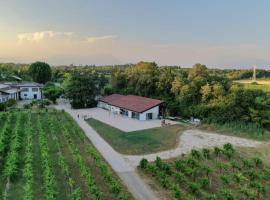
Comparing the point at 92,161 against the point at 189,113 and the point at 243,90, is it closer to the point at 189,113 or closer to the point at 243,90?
the point at 189,113

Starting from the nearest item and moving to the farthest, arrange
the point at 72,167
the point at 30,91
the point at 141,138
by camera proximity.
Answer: the point at 72,167 → the point at 141,138 → the point at 30,91

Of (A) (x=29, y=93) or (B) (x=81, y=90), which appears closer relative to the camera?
(B) (x=81, y=90)

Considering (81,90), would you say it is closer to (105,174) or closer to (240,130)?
(240,130)

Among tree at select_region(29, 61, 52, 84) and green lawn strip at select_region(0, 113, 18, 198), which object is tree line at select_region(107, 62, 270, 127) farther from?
tree at select_region(29, 61, 52, 84)

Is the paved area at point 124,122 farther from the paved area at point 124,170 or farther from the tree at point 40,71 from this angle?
the tree at point 40,71

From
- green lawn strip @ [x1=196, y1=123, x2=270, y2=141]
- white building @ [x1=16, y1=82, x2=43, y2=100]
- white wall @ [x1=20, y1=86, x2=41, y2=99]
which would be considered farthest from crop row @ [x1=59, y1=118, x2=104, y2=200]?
white wall @ [x1=20, y1=86, x2=41, y2=99]

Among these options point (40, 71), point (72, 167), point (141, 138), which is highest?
point (40, 71)

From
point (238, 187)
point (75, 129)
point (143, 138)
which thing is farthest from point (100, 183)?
point (75, 129)

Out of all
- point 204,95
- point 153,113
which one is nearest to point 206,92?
point 204,95
